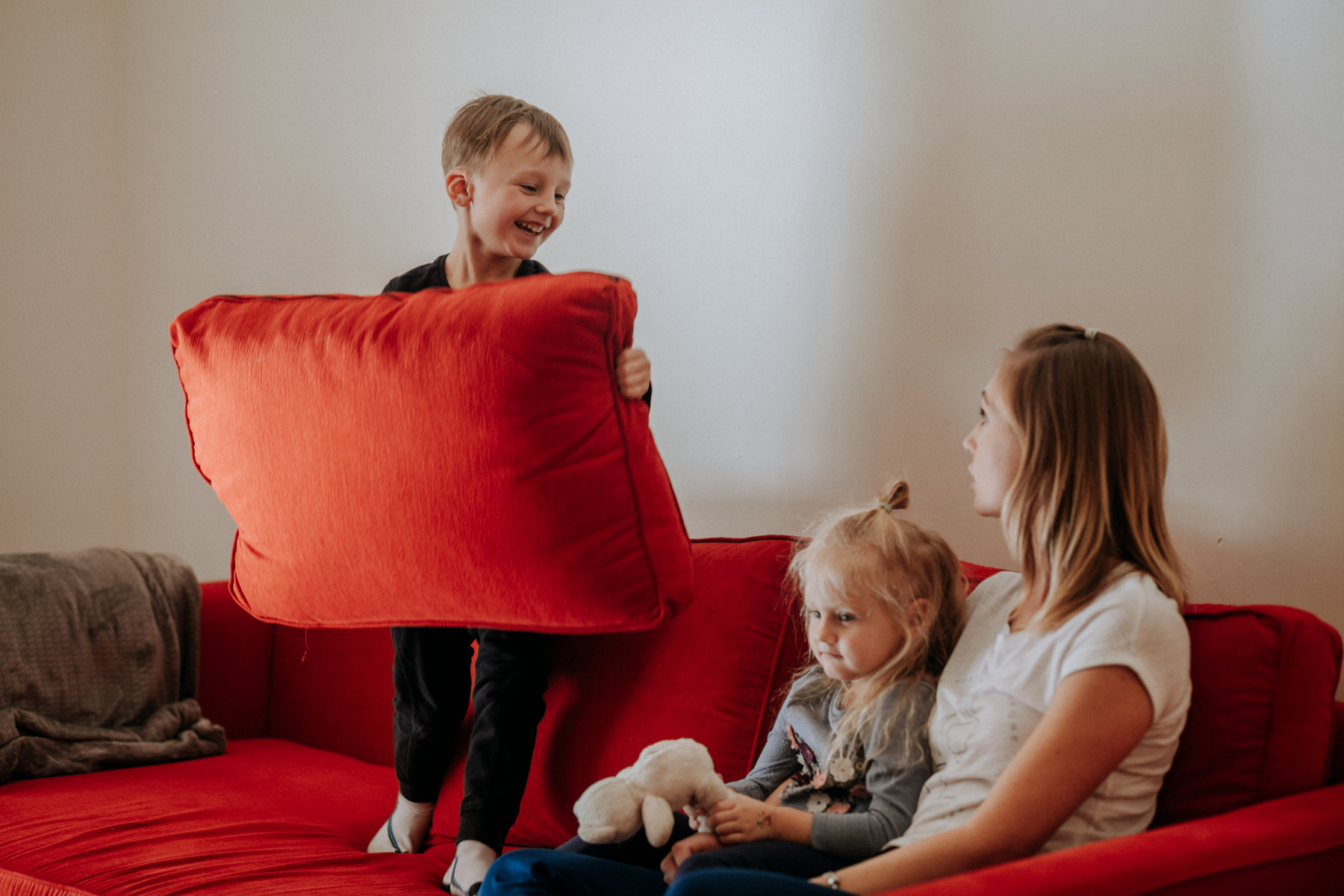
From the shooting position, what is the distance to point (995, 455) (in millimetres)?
1088

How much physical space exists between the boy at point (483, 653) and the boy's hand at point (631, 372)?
33cm

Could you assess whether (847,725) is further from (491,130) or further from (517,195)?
(491,130)

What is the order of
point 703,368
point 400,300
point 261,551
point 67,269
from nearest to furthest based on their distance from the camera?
point 400,300 < point 261,551 < point 703,368 < point 67,269

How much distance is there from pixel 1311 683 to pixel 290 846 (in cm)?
121

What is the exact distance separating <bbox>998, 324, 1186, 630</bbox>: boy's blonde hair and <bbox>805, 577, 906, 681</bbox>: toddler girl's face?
18 centimetres

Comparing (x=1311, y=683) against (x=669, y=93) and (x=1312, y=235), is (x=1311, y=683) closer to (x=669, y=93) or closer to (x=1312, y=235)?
(x=1312, y=235)

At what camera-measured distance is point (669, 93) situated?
1.91 m

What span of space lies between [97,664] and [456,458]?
1.02 m

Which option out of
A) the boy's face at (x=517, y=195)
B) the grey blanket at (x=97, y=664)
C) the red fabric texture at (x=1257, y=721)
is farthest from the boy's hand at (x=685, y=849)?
the grey blanket at (x=97, y=664)

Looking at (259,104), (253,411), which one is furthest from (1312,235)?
(259,104)

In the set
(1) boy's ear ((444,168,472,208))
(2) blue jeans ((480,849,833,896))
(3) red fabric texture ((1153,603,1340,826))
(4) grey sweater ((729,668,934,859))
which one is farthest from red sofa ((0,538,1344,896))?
(1) boy's ear ((444,168,472,208))

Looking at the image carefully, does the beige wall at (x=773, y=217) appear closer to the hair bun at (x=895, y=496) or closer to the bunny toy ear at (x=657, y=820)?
the hair bun at (x=895, y=496)

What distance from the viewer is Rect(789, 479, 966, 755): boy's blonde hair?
1146mm

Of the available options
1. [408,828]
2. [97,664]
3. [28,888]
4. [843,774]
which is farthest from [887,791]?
[97,664]
